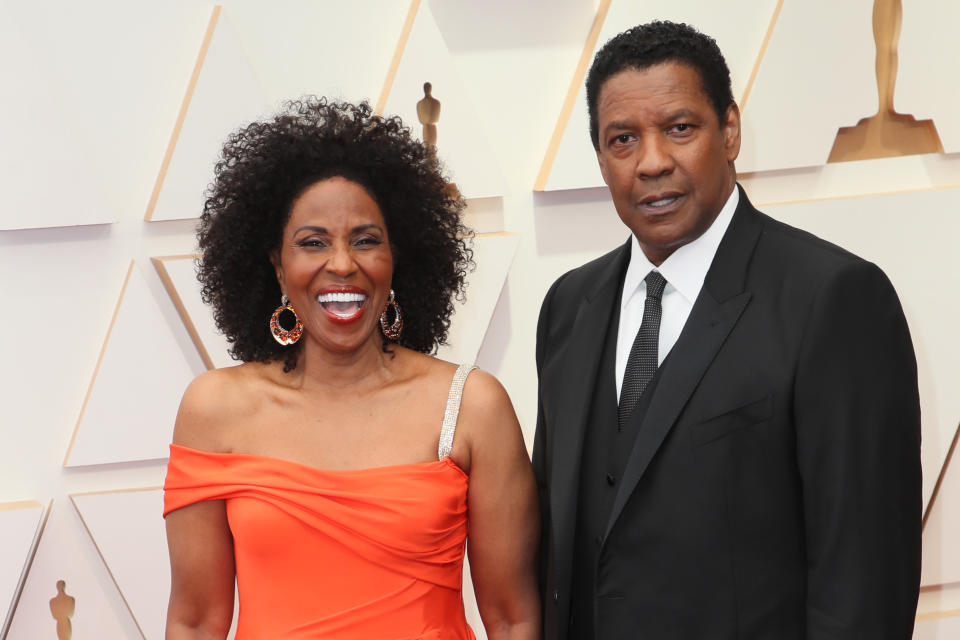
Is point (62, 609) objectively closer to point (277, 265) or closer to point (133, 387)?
point (133, 387)

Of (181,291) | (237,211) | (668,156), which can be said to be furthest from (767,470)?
(181,291)

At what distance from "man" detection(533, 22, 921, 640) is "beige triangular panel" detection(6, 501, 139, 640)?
1540 mm

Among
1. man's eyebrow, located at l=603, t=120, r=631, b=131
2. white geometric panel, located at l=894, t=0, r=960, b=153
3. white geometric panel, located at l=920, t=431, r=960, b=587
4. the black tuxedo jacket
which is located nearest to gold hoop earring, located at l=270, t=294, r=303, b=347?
the black tuxedo jacket

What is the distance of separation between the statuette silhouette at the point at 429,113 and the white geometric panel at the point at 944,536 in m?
1.82

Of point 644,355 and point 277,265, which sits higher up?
point 277,265

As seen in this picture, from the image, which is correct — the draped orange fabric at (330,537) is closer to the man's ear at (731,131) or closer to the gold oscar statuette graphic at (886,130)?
the man's ear at (731,131)

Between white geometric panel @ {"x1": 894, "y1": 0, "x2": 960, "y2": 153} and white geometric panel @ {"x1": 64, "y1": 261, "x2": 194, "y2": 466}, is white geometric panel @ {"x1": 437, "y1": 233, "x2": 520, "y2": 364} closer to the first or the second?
white geometric panel @ {"x1": 64, "y1": 261, "x2": 194, "y2": 466}

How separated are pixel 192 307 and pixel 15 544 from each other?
0.75 meters

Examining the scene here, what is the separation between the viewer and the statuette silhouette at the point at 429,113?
2822mm

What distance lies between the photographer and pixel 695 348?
1.67 m

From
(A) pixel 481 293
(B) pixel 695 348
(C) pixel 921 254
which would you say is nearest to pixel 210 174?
(A) pixel 481 293

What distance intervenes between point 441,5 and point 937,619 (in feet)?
7.52

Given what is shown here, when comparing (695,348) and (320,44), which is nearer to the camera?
(695,348)

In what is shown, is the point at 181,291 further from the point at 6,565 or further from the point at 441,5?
the point at 441,5
